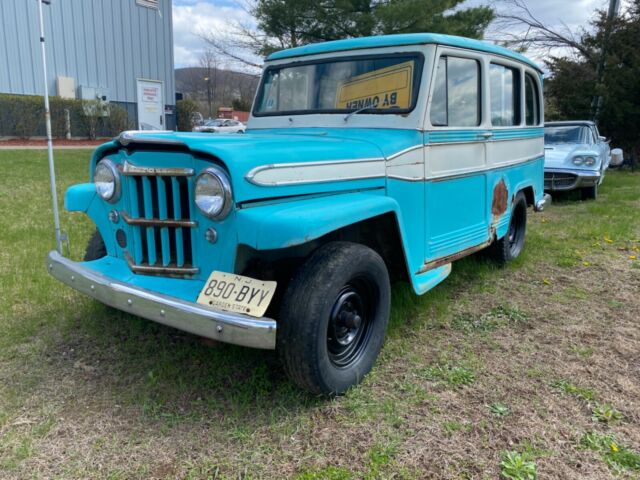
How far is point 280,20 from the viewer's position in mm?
14461

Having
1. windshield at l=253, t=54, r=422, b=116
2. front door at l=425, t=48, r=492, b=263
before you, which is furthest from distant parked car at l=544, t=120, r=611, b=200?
windshield at l=253, t=54, r=422, b=116

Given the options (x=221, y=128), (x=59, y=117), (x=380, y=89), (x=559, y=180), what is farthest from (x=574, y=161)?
(x=59, y=117)

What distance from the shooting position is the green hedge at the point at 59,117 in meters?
19.7

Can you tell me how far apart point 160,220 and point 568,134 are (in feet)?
32.0

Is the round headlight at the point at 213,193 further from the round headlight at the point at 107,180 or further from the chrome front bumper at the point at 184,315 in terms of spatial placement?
the round headlight at the point at 107,180

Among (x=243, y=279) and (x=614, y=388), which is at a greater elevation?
(x=243, y=279)

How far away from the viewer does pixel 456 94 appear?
3643mm

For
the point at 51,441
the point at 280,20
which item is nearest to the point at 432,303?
the point at 51,441

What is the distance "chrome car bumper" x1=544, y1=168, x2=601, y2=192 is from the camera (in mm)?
9016

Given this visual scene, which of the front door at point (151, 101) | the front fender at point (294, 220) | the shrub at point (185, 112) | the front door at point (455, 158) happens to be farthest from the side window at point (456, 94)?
the shrub at point (185, 112)

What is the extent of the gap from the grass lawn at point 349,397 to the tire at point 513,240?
68 centimetres

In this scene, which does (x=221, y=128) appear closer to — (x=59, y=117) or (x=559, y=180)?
(x=559, y=180)

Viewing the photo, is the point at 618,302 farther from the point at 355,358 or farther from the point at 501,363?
the point at 355,358

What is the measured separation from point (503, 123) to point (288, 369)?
10.0 ft
